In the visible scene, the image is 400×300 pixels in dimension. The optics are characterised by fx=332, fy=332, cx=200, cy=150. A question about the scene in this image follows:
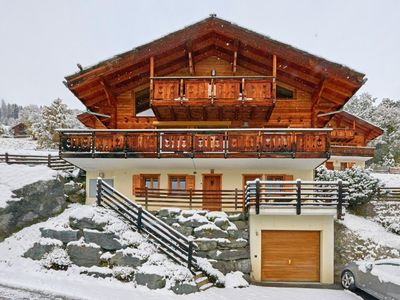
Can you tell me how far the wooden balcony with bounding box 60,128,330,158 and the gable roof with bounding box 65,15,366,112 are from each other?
3.17m

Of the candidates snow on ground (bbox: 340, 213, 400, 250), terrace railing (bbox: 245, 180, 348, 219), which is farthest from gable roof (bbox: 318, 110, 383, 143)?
terrace railing (bbox: 245, 180, 348, 219)

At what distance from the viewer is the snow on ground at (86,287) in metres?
11.4

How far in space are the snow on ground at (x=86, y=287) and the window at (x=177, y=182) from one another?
19.9 feet

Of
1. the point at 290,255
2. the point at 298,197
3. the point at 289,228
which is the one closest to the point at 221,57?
the point at 298,197

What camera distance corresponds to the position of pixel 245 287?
1355 cm

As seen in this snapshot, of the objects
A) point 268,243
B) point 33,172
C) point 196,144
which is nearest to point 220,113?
point 196,144

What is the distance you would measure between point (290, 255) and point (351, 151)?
75.3ft

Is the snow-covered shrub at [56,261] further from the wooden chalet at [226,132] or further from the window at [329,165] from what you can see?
A: the window at [329,165]

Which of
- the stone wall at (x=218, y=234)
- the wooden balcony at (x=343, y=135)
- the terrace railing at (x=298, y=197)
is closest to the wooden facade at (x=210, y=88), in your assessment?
the terrace railing at (x=298, y=197)

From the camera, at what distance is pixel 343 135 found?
3388cm

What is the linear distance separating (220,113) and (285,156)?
4.53m

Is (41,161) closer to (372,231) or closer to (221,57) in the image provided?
(221,57)

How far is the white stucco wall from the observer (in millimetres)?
14703

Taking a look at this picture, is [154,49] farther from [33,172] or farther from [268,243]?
[268,243]
